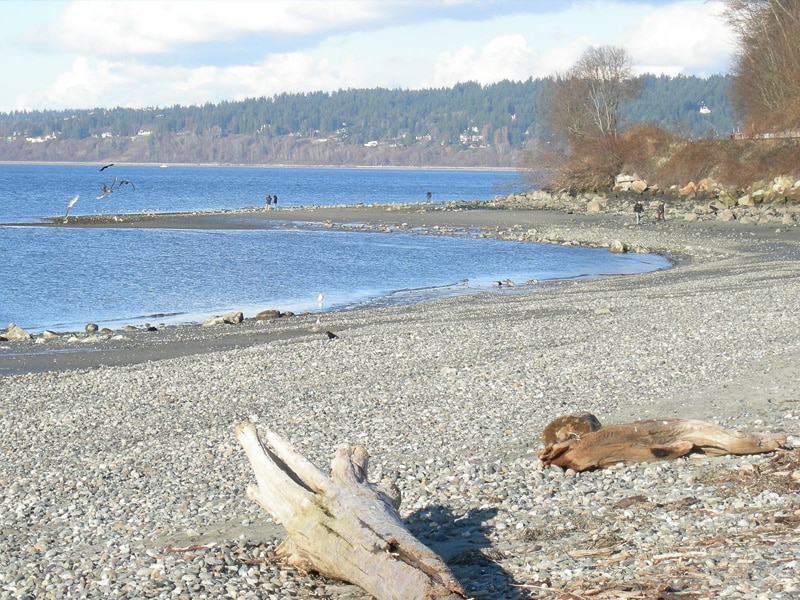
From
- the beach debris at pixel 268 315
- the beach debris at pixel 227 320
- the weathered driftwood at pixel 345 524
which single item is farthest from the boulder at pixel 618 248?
the weathered driftwood at pixel 345 524

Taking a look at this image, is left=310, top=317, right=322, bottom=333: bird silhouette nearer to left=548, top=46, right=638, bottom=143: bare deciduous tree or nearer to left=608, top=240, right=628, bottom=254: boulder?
left=608, top=240, right=628, bottom=254: boulder

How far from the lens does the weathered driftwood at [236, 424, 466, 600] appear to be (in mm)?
5652

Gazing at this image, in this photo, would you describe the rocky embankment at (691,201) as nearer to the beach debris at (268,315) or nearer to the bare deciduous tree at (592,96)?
the bare deciduous tree at (592,96)

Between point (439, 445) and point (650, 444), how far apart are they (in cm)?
235

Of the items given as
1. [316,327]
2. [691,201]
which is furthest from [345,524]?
[691,201]

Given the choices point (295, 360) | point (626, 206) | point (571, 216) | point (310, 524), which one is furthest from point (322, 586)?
point (626, 206)

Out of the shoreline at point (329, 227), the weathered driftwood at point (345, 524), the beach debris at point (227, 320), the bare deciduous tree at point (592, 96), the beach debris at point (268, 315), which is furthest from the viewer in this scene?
the bare deciduous tree at point (592, 96)

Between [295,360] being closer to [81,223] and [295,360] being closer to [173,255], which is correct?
[173,255]

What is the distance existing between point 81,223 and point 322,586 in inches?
2430

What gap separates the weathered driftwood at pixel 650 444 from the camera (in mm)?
8320

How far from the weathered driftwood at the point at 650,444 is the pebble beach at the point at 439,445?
11 centimetres

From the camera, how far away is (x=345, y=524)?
20.7 ft

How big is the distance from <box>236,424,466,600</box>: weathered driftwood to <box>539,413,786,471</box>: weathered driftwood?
6.48 feet

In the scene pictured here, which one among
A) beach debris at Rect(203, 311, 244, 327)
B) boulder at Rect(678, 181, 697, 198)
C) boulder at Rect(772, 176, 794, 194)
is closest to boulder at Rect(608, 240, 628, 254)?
boulder at Rect(772, 176, 794, 194)
